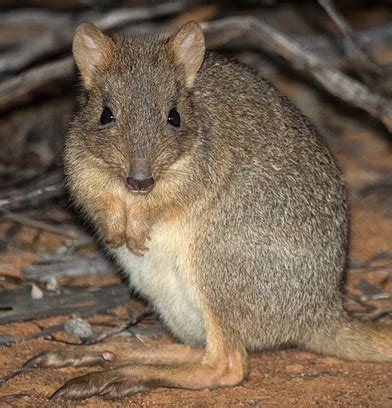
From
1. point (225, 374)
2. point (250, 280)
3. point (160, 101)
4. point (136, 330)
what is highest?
point (160, 101)

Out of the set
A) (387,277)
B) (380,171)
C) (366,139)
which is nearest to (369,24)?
(366,139)

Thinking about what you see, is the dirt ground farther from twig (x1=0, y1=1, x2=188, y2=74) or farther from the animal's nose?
twig (x1=0, y1=1, x2=188, y2=74)

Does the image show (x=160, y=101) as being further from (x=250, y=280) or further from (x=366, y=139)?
(x=366, y=139)

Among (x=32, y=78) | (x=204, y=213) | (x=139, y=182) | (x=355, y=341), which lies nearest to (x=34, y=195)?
(x=32, y=78)

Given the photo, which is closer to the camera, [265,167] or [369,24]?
[265,167]

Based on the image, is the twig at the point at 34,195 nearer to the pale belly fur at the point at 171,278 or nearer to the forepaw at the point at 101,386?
the pale belly fur at the point at 171,278

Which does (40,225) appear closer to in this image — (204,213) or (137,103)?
(204,213)
